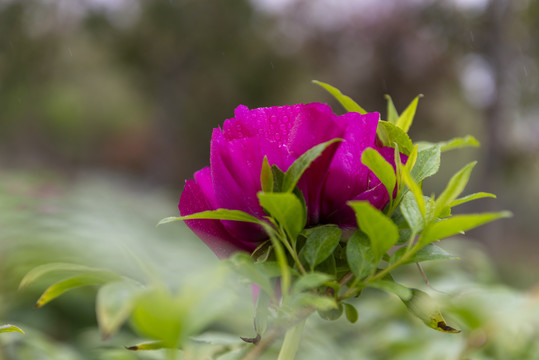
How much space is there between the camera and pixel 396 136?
28 cm

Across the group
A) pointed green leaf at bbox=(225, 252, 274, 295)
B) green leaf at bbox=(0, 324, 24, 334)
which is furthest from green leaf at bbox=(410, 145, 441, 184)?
green leaf at bbox=(0, 324, 24, 334)

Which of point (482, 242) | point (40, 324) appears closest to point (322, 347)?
point (40, 324)

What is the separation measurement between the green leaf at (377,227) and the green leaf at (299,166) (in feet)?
0.10

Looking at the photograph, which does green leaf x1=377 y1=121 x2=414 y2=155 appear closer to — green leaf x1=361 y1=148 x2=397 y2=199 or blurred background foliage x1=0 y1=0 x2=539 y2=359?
green leaf x1=361 y1=148 x2=397 y2=199

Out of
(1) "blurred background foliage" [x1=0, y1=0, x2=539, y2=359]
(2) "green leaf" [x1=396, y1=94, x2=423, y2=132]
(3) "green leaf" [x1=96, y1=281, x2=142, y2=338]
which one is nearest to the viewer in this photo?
(3) "green leaf" [x1=96, y1=281, x2=142, y2=338]

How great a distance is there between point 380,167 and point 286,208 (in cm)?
5

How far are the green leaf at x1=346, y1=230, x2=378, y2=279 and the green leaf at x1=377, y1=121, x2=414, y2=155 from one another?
6cm

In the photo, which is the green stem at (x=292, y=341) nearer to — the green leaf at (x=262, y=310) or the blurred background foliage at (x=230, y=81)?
the green leaf at (x=262, y=310)

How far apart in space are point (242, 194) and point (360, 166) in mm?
63

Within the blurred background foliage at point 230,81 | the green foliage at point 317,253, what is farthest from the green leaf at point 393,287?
the blurred background foliage at point 230,81

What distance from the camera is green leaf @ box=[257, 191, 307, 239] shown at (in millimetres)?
211

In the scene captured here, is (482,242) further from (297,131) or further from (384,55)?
(297,131)

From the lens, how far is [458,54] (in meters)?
5.54

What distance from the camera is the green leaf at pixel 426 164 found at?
0.26m
